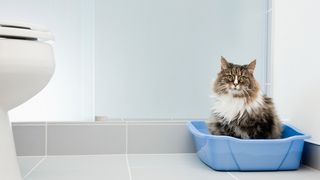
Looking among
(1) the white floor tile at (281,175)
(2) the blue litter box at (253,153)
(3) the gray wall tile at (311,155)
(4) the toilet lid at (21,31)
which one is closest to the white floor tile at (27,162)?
(4) the toilet lid at (21,31)

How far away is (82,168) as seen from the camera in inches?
61.0

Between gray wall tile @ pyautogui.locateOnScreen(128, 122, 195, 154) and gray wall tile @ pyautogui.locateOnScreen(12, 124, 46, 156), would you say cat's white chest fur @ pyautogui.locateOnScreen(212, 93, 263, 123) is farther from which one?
gray wall tile @ pyautogui.locateOnScreen(12, 124, 46, 156)

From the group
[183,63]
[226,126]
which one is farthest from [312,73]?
[183,63]

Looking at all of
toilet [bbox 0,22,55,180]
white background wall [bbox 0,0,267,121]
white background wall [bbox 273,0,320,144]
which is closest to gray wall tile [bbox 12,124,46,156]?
white background wall [bbox 0,0,267,121]

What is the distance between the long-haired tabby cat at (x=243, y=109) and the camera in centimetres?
152

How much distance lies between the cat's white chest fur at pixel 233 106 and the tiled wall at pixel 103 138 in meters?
0.36

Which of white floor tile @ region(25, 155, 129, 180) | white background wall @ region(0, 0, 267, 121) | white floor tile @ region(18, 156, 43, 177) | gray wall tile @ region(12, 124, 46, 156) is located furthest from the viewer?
white background wall @ region(0, 0, 267, 121)

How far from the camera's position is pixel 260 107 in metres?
1.54

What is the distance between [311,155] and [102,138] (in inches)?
37.9

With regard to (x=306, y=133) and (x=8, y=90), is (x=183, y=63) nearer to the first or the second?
(x=306, y=133)

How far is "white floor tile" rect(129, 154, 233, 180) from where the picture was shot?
54.9 inches

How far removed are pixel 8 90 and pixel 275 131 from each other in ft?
3.40

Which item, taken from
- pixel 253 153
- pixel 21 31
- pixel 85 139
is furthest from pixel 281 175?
pixel 21 31

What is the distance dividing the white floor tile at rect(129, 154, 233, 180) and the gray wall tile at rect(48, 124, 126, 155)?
118mm
